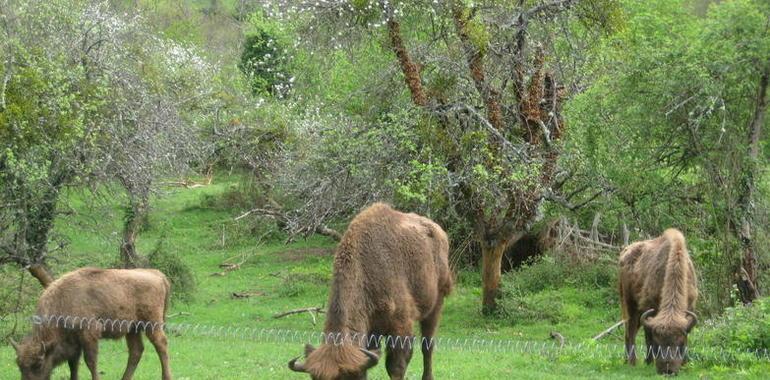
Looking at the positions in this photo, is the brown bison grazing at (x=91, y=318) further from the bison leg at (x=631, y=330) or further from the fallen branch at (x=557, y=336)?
the fallen branch at (x=557, y=336)

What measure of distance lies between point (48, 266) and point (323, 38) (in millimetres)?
7188

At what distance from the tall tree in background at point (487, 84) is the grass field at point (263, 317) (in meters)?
2.42

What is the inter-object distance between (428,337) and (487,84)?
7637 millimetres

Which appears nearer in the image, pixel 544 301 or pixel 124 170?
pixel 124 170

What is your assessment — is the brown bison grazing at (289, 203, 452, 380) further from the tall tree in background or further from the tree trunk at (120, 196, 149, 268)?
the tree trunk at (120, 196, 149, 268)

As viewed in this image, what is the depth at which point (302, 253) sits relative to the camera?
100.0 ft

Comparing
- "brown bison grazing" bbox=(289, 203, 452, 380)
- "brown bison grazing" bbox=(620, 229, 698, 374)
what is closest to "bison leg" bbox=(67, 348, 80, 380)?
"brown bison grazing" bbox=(289, 203, 452, 380)

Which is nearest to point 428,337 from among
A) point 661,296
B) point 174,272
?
point 661,296

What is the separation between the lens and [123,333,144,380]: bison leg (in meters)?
14.0

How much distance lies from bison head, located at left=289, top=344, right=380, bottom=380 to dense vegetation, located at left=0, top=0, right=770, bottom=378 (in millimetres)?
4034

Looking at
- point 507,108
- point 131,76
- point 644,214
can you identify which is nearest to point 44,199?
point 131,76

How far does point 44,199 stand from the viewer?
59.6 feet

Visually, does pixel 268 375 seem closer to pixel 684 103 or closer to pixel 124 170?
pixel 124 170

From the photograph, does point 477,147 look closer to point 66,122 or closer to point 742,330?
point 742,330
